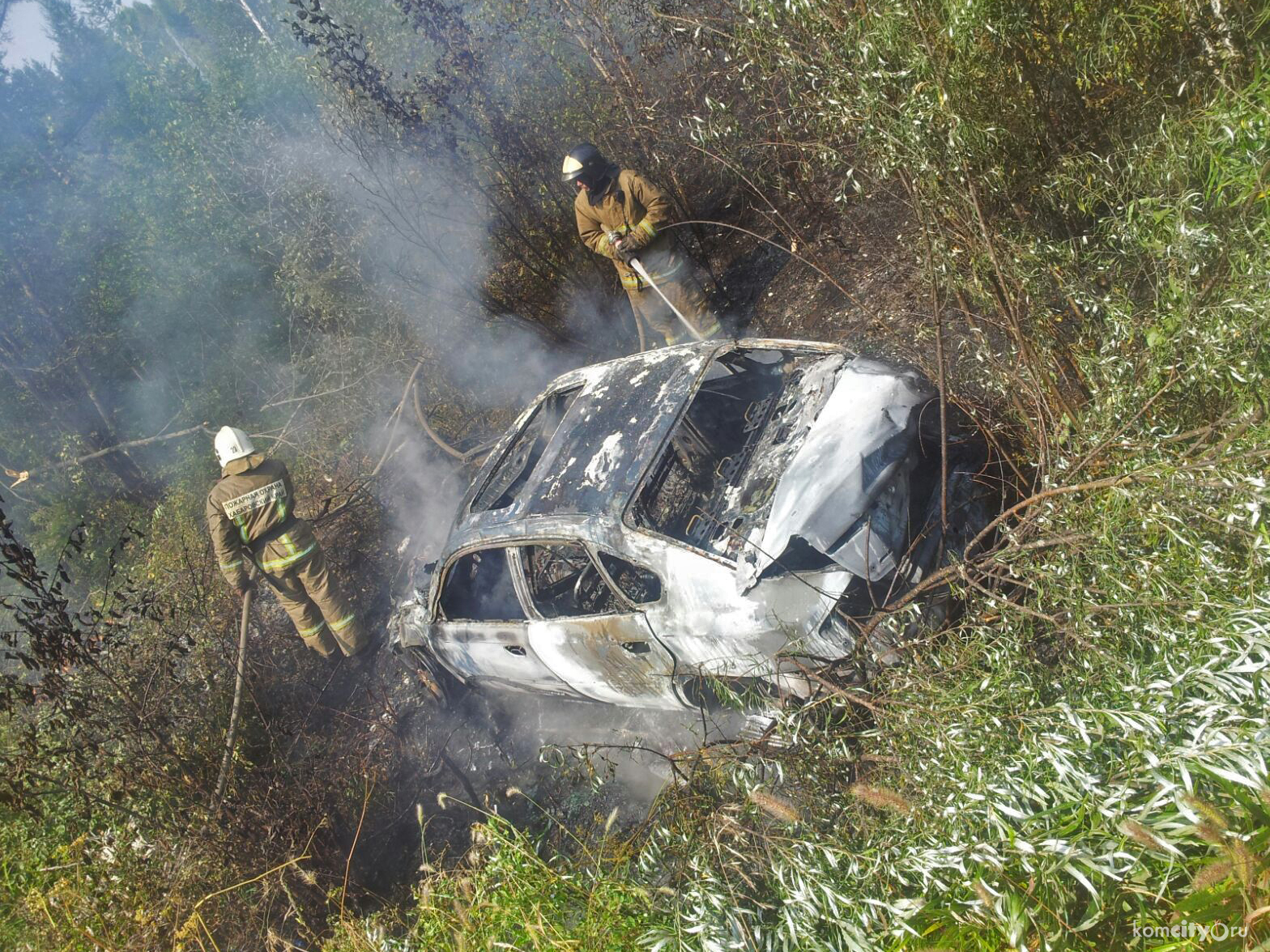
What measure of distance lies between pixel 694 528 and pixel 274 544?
12.8ft

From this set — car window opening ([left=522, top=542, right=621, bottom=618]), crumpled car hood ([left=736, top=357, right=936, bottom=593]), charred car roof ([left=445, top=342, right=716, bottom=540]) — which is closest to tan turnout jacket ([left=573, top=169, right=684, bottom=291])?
charred car roof ([left=445, top=342, right=716, bottom=540])

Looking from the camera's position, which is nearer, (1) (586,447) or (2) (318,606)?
(1) (586,447)

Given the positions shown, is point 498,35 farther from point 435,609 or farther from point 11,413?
point 11,413

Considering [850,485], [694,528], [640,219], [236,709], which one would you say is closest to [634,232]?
[640,219]

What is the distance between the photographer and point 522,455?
5.24 meters

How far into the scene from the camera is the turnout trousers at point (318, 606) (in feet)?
21.0

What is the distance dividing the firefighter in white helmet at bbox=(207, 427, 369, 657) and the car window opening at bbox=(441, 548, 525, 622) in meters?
1.81

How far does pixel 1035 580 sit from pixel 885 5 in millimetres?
3015

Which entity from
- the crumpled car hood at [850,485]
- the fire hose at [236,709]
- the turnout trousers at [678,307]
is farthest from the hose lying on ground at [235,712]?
the turnout trousers at [678,307]

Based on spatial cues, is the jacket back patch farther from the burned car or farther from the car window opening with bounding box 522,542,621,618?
the car window opening with bounding box 522,542,621,618

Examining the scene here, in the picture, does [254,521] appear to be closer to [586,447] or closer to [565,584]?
[565,584]

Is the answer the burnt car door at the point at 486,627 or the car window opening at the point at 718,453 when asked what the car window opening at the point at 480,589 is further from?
the car window opening at the point at 718,453

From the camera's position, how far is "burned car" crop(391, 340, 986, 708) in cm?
354

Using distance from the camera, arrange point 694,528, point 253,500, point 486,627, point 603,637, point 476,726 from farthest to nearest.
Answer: point 253,500 < point 476,726 < point 486,627 < point 603,637 < point 694,528
